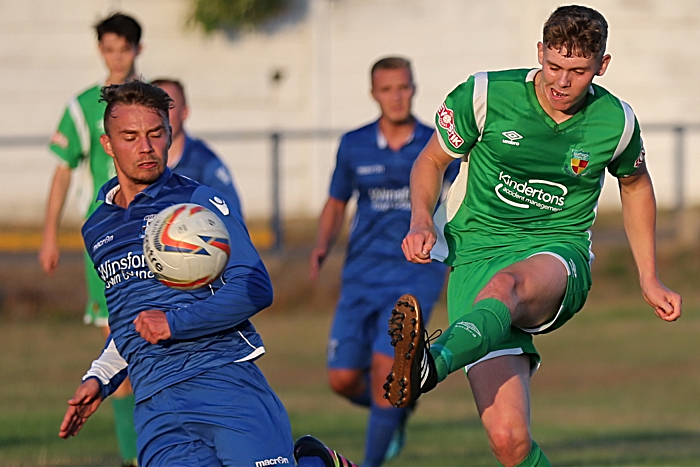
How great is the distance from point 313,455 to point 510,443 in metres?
0.82

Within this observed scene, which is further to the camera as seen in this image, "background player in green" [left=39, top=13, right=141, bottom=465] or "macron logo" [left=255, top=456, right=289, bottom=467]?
"background player in green" [left=39, top=13, right=141, bottom=465]

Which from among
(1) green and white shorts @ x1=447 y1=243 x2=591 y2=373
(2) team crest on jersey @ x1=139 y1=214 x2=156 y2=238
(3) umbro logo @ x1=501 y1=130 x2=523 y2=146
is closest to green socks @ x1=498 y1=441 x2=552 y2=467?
(1) green and white shorts @ x1=447 y1=243 x2=591 y2=373

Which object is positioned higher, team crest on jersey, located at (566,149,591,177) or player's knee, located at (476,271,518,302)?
team crest on jersey, located at (566,149,591,177)

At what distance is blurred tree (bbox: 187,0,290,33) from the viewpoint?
859 inches

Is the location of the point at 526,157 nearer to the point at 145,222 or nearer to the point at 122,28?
the point at 145,222

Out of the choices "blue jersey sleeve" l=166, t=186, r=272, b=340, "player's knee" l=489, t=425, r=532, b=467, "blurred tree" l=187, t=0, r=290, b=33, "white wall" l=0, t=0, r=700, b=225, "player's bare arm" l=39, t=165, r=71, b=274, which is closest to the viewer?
"blue jersey sleeve" l=166, t=186, r=272, b=340

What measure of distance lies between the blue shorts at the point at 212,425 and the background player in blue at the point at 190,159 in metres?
2.58

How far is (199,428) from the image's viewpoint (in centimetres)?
446

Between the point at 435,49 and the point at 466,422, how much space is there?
39.4 ft

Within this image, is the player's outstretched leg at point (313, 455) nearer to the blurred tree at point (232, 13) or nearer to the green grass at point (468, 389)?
the green grass at point (468, 389)

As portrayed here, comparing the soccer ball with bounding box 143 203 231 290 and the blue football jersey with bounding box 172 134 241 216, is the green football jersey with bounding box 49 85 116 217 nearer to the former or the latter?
the blue football jersey with bounding box 172 134 241 216

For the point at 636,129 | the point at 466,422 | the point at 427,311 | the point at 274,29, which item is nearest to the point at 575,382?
the point at 466,422

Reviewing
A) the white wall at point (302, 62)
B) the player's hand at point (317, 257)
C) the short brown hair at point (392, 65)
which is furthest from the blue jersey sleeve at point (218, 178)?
the white wall at point (302, 62)

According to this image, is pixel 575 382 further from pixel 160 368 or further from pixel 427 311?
pixel 160 368
